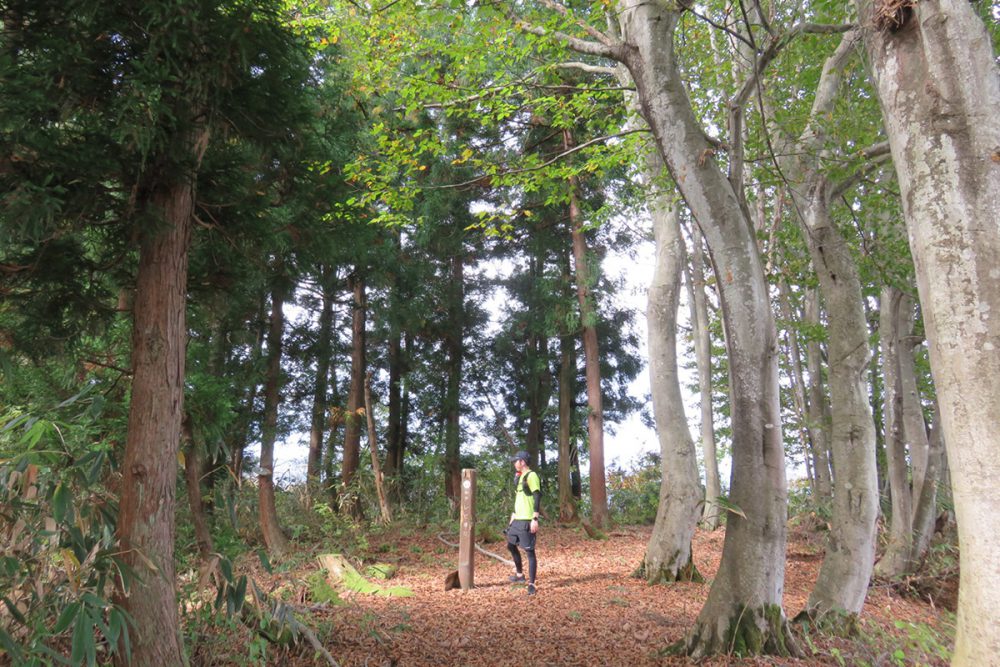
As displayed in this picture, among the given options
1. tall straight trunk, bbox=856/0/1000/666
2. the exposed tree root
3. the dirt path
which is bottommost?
the dirt path

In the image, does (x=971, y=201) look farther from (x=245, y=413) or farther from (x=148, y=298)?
(x=245, y=413)

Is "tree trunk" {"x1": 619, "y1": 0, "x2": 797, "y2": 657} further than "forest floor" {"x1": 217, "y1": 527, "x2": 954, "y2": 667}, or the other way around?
"forest floor" {"x1": 217, "y1": 527, "x2": 954, "y2": 667}

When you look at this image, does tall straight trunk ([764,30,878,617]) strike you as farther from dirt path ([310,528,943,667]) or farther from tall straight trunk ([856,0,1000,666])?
tall straight trunk ([856,0,1000,666])

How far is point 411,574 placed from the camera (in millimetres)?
9867

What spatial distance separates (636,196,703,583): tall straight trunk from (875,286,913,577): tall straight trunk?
3337 millimetres

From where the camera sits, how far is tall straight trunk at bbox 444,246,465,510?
57.5 ft

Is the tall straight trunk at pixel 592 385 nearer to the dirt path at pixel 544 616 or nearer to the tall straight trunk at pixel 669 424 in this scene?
the dirt path at pixel 544 616

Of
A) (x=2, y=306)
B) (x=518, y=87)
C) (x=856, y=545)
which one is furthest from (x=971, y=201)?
(x=518, y=87)

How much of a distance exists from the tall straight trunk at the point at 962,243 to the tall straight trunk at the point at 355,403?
40.4ft

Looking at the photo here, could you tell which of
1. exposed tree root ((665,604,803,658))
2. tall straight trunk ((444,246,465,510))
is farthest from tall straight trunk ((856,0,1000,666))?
tall straight trunk ((444,246,465,510))

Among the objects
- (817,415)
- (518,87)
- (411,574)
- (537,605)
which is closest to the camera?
(537,605)

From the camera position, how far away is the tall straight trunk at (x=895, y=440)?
31.0ft

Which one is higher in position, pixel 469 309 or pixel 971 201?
pixel 469 309

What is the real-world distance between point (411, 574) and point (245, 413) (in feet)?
18.3
